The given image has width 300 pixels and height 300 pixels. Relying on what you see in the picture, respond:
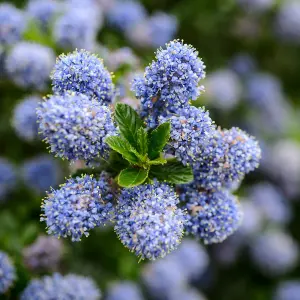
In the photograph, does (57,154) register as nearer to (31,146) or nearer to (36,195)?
(36,195)

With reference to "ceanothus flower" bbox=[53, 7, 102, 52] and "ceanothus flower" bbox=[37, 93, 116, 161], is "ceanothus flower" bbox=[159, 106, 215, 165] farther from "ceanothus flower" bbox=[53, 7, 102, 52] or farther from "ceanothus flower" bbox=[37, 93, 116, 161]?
"ceanothus flower" bbox=[53, 7, 102, 52]

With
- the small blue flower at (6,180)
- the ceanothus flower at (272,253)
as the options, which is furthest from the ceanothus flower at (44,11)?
the ceanothus flower at (272,253)

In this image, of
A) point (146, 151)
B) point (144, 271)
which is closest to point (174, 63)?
point (146, 151)

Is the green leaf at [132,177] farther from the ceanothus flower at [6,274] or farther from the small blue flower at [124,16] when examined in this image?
the small blue flower at [124,16]

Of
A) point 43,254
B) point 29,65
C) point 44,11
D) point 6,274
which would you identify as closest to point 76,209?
point 6,274

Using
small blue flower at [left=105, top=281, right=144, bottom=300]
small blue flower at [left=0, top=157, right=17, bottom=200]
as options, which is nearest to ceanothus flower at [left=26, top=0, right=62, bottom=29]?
small blue flower at [left=0, top=157, right=17, bottom=200]

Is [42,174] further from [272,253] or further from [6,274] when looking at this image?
[272,253]
